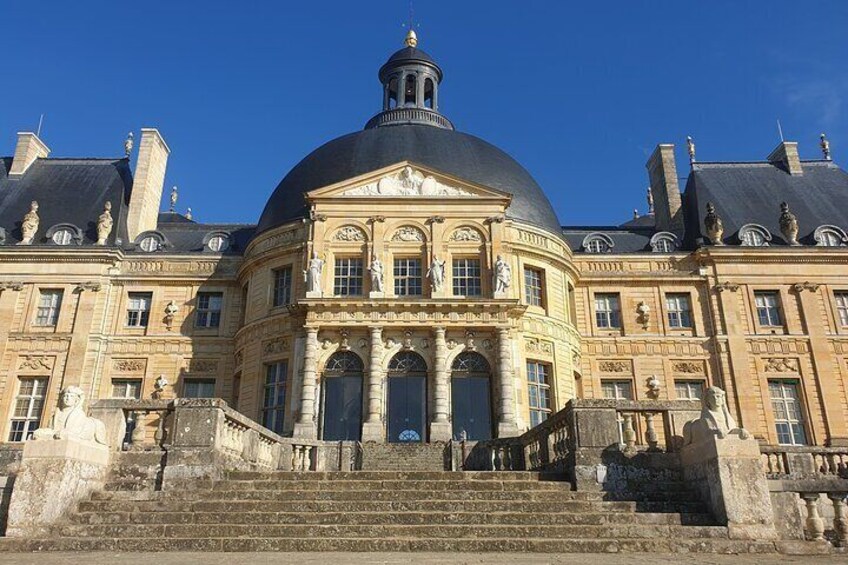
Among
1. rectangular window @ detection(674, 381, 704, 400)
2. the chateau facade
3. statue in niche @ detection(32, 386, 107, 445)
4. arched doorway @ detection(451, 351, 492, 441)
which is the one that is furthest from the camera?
rectangular window @ detection(674, 381, 704, 400)

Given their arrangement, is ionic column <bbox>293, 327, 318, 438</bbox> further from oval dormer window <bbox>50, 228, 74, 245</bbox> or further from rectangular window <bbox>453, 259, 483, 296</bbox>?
oval dormer window <bbox>50, 228, 74, 245</bbox>

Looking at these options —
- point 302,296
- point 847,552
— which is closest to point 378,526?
point 847,552

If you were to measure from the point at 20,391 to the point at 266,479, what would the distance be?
687 inches

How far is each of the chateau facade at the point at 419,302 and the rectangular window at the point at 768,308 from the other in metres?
0.07

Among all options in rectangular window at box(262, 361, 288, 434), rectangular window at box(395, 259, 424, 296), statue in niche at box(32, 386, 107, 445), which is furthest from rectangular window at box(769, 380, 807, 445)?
statue in niche at box(32, 386, 107, 445)

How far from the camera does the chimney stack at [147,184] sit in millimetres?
29078

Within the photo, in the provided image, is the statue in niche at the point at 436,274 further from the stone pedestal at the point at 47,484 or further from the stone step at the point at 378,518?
the stone pedestal at the point at 47,484

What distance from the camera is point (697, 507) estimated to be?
10164mm

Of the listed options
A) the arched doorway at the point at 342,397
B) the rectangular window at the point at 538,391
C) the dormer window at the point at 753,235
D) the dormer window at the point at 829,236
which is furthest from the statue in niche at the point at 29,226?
the dormer window at the point at 829,236

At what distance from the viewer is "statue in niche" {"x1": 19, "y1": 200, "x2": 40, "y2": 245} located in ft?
87.5

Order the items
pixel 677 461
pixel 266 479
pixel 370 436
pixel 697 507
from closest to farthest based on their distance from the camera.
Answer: pixel 697 507
pixel 677 461
pixel 266 479
pixel 370 436

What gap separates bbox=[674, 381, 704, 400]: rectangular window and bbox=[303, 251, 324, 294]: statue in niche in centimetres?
1359

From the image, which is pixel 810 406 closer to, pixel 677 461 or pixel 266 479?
pixel 677 461

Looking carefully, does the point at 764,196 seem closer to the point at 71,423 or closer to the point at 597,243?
the point at 597,243
